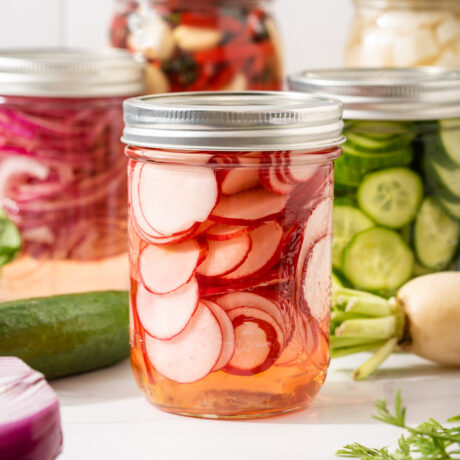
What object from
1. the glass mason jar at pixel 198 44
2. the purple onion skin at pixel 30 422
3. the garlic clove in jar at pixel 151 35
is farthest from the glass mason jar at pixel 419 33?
the purple onion skin at pixel 30 422

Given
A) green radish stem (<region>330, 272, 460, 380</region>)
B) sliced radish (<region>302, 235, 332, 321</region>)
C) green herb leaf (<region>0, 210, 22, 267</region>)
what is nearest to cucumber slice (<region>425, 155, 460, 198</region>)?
green radish stem (<region>330, 272, 460, 380</region>)

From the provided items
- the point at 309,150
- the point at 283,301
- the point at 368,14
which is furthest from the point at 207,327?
the point at 368,14

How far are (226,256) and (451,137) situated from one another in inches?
14.1

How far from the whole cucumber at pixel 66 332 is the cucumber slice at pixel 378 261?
0.25m

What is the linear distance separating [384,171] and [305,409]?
0.93ft

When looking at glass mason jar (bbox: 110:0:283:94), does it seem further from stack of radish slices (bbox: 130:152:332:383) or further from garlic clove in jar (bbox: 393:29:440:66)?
stack of radish slices (bbox: 130:152:332:383)

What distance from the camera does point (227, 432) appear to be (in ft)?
2.89

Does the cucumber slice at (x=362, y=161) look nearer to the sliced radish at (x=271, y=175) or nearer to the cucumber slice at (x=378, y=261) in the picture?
the cucumber slice at (x=378, y=261)

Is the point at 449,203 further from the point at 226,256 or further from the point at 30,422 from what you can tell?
the point at 30,422

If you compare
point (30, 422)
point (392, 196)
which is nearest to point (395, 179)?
point (392, 196)

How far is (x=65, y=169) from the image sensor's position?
1.20 m

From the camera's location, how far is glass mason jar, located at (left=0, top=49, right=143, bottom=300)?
117cm

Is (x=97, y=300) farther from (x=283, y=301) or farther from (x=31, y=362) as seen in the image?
(x=283, y=301)

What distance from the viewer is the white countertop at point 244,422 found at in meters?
0.84
